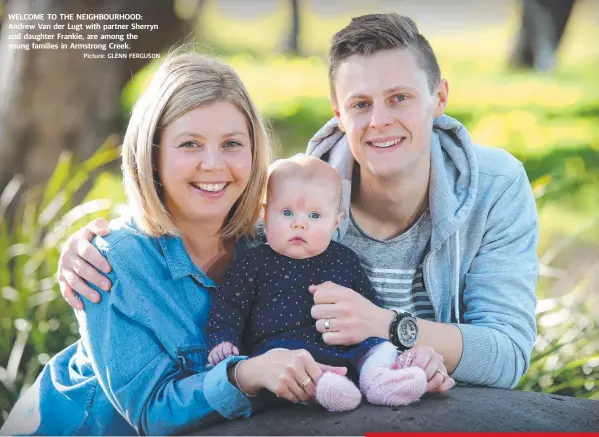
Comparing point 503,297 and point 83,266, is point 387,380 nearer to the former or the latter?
point 503,297

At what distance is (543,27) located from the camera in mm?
6371

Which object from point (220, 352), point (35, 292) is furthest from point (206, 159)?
point (35, 292)

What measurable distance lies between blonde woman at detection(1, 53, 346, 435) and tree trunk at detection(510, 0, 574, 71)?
182 inches

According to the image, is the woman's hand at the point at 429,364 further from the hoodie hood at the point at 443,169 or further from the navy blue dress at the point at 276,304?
the hoodie hood at the point at 443,169

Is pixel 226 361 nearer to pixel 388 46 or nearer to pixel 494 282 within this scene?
pixel 494 282

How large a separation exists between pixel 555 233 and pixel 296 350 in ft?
12.2

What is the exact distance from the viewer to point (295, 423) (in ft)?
6.56

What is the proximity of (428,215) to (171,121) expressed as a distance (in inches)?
32.7

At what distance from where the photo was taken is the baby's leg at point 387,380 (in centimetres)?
195

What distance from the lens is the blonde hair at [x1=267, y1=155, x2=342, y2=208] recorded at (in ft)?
7.12

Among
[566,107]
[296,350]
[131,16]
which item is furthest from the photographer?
[566,107]

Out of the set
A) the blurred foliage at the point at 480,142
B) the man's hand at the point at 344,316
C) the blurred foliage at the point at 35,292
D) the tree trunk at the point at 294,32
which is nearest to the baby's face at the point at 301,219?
the man's hand at the point at 344,316

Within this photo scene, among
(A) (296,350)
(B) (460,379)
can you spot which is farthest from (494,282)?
(A) (296,350)

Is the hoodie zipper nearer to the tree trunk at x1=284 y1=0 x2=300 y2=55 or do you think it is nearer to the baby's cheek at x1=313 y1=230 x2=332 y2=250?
the baby's cheek at x1=313 y1=230 x2=332 y2=250
